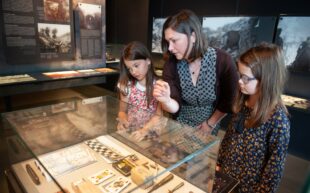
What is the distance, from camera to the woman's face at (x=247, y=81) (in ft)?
3.60

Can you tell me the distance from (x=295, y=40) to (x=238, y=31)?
29.7 inches

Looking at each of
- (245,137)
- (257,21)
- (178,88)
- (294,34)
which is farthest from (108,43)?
(245,137)

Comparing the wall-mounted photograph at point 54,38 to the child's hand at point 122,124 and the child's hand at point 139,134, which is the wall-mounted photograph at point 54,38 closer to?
the child's hand at point 122,124

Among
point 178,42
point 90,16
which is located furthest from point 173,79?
point 90,16

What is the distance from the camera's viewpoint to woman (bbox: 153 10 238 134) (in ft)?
3.73

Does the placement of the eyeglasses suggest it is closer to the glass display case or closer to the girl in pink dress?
the glass display case

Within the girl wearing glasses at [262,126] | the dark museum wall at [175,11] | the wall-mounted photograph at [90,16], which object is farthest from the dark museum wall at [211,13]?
the girl wearing glasses at [262,126]

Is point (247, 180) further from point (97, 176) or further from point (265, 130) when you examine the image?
point (97, 176)

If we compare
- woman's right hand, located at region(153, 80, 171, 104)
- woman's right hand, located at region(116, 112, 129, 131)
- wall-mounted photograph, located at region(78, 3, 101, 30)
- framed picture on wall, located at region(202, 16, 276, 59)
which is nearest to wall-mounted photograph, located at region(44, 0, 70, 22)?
wall-mounted photograph, located at region(78, 3, 101, 30)

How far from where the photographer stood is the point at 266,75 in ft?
3.55

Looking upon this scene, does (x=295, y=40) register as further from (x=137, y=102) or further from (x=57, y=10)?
(x=57, y=10)

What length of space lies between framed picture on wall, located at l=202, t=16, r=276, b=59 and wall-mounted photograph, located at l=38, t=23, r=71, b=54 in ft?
7.08

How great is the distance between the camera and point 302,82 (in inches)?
109

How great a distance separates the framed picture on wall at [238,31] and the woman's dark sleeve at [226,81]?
1.97 metres
